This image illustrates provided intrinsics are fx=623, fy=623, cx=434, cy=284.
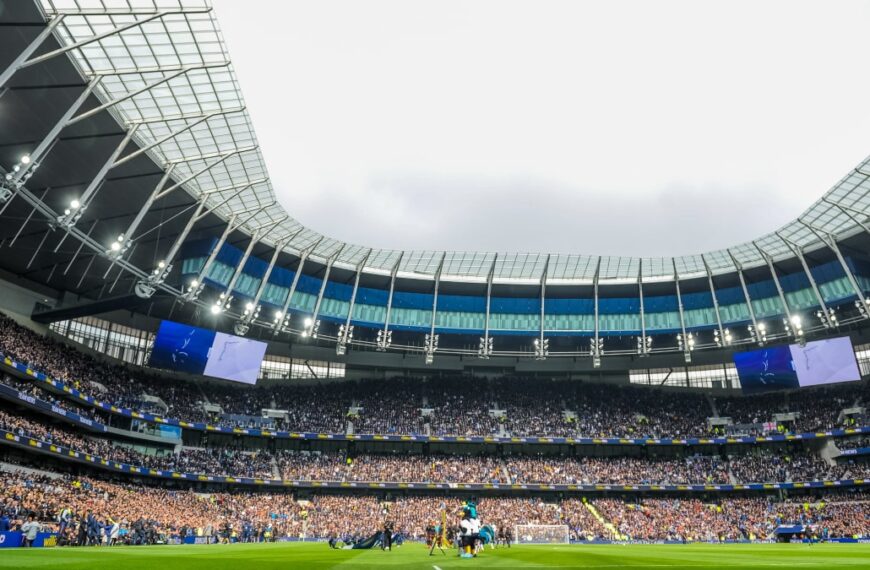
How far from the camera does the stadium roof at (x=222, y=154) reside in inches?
1193

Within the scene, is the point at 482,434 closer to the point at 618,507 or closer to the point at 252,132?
the point at 618,507

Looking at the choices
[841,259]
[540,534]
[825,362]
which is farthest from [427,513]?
[841,259]

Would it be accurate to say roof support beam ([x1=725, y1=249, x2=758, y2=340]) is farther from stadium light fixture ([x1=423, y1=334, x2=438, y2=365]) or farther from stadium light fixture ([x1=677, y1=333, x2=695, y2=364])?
stadium light fixture ([x1=423, y1=334, x2=438, y2=365])

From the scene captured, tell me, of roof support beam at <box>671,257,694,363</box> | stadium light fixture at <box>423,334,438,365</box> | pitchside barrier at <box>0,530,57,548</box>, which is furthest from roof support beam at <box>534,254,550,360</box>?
pitchside barrier at <box>0,530,57,548</box>

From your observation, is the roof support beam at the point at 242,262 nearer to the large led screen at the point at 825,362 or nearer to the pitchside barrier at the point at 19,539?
the pitchside barrier at the point at 19,539

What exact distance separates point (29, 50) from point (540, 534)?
147 feet

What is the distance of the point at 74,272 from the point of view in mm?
51031

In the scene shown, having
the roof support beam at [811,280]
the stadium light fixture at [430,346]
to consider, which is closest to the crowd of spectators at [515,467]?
the stadium light fixture at [430,346]

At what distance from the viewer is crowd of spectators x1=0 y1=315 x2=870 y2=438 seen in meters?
60.2

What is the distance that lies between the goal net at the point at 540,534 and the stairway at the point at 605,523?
16.6ft

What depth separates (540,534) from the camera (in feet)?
160

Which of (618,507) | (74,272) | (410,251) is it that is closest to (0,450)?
(74,272)

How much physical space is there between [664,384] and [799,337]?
1853cm

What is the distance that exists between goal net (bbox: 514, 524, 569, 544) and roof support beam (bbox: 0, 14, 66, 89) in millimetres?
43174
